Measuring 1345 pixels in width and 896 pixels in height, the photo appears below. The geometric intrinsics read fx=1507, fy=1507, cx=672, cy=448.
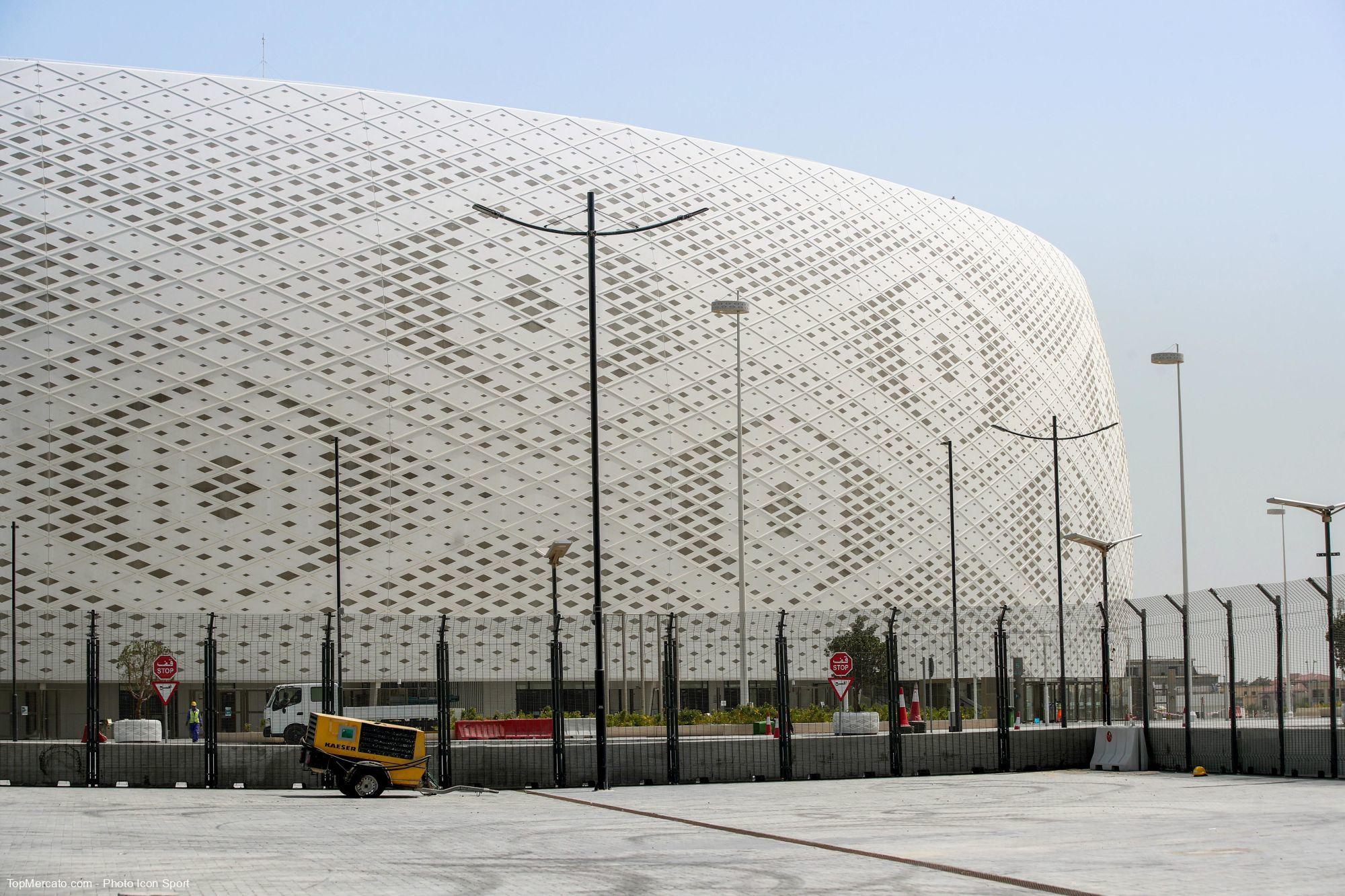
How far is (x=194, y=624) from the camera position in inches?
1458

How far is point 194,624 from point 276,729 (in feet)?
15.4

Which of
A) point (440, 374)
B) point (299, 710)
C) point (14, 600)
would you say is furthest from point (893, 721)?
point (440, 374)

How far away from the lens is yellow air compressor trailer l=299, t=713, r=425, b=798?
59.4ft

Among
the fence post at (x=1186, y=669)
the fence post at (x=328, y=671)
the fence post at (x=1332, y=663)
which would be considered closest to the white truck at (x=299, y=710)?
the fence post at (x=328, y=671)

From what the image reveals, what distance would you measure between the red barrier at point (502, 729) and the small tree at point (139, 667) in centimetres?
1086

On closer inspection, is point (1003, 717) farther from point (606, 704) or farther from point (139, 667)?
point (139, 667)

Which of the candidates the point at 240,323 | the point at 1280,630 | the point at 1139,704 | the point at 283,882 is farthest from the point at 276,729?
the point at 283,882

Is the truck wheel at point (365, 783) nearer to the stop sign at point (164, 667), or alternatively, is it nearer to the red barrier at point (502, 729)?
the stop sign at point (164, 667)

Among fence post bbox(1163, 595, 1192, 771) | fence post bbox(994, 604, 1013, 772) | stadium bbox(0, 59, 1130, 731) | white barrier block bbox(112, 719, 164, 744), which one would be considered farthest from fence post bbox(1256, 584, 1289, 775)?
stadium bbox(0, 59, 1130, 731)

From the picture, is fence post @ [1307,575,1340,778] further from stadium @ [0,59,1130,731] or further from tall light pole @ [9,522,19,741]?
tall light pole @ [9,522,19,741]

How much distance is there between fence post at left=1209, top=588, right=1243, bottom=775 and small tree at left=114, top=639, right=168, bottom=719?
24.7 metres

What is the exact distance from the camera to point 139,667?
36781 millimetres

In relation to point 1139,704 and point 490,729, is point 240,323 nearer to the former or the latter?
point 490,729

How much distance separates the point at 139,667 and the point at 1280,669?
27.6 m
